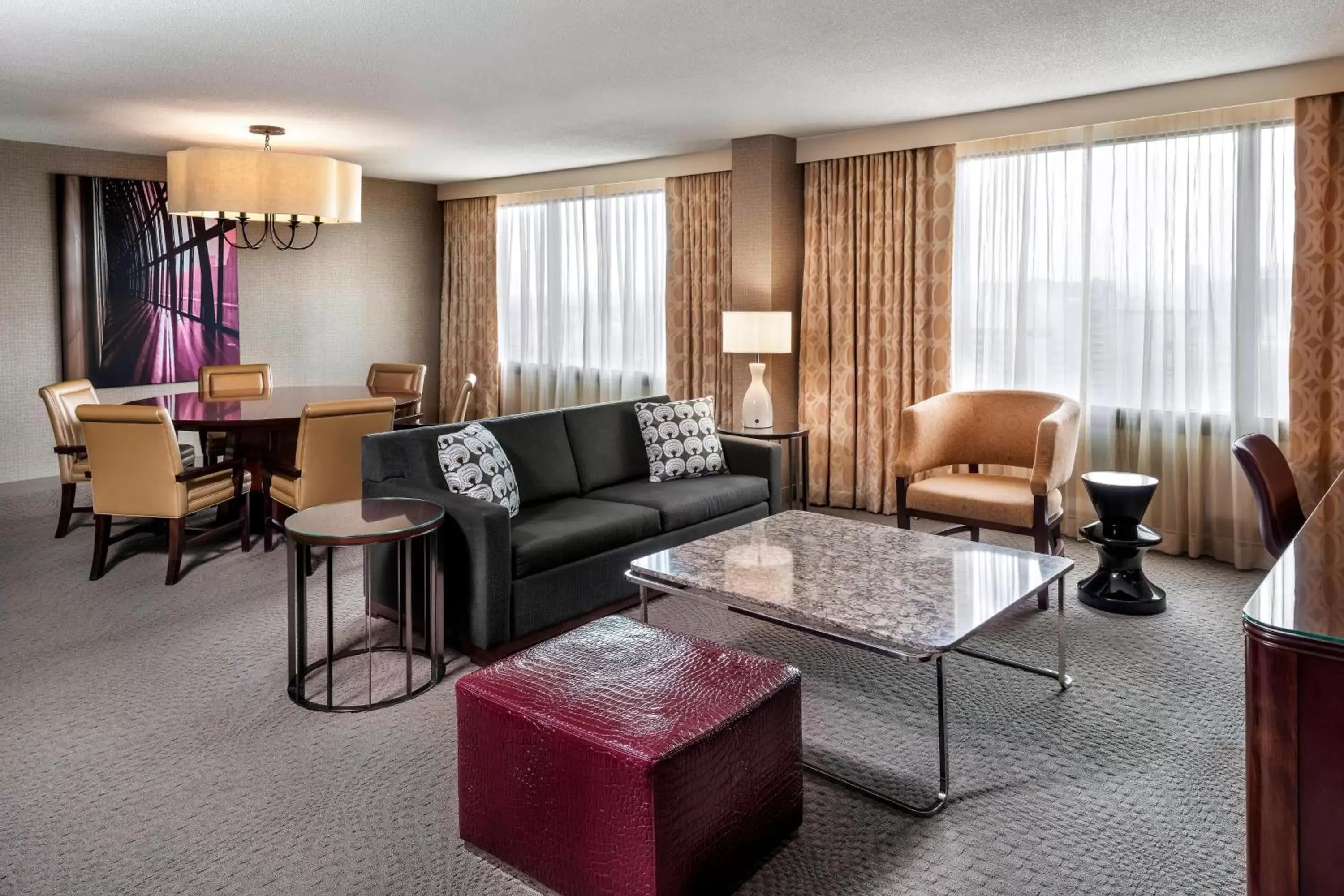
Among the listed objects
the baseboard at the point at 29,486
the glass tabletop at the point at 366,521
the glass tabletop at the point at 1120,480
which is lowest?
the baseboard at the point at 29,486

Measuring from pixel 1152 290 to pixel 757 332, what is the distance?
6.89 ft

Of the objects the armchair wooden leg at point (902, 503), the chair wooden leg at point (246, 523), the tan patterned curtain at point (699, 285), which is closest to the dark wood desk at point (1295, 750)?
the armchair wooden leg at point (902, 503)

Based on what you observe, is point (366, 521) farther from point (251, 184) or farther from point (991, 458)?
point (991, 458)

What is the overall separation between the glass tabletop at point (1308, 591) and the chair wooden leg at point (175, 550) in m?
4.26

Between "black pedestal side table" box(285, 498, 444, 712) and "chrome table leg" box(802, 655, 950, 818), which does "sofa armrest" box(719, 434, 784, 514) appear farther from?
"chrome table leg" box(802, 655, 950, 818)

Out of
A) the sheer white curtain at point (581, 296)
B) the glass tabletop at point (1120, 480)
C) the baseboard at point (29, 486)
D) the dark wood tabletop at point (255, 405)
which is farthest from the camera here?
the sheer white curtain at point (581, 296)

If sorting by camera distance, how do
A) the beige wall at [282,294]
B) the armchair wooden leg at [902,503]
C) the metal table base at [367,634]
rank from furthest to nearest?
the beige wall at [282,294], the armchair wooden leg at [902,503], the metal table base at [367,634]

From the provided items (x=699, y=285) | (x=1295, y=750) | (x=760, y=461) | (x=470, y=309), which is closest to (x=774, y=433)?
(x=760, y=461)

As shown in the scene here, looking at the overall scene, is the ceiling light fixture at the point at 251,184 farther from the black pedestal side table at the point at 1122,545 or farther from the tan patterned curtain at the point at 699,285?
the black pedestal side table at the point at 1122,545

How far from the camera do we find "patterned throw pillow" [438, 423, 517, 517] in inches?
142

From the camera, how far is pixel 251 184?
15.5 ft

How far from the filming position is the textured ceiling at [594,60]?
3.36 m

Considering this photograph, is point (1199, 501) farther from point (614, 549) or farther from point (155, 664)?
point (155, 664)

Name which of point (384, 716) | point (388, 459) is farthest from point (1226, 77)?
point (384, 716)
